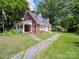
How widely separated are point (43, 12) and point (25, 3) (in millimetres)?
23127

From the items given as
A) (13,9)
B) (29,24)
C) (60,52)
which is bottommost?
(60,52)

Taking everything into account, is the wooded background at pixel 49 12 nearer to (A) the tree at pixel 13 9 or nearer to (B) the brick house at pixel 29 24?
(A) the tree at pixel 13 9

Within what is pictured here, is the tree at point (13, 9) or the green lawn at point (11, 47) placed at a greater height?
the tree at point (13, 9)

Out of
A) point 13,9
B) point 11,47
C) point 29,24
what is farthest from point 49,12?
point 11,47

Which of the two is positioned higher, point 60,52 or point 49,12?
point 49,12

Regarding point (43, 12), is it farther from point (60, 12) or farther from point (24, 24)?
point (24, 24)

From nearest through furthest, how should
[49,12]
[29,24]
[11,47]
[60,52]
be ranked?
1. [60,52]
2. [11,47]
3. [29,24]
4. [49,12]

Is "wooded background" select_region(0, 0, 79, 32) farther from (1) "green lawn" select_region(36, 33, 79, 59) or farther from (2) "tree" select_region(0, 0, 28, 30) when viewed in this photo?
(1) "green lawn" select_region(36, 33, 79, 59)

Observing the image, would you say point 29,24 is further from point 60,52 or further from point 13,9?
point 60,52

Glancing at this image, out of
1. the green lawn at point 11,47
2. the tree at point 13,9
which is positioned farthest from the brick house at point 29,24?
the green lawn at point 11,47

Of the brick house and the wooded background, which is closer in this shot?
the wooded background

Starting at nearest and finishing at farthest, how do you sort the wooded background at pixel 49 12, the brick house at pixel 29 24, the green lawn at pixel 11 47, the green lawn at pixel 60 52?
the green lawn at pixel 60 52, the green lawn at pixel 11 47, the wooded background at pixel 49 12, the brick house at pixel 29 24

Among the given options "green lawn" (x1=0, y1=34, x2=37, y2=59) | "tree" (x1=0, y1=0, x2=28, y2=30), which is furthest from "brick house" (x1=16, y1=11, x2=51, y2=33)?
"green lawn" (x1=0, y1=34, x2=37, y2=59)

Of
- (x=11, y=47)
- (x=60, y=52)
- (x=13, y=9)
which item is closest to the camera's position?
(x=60, y=52)
